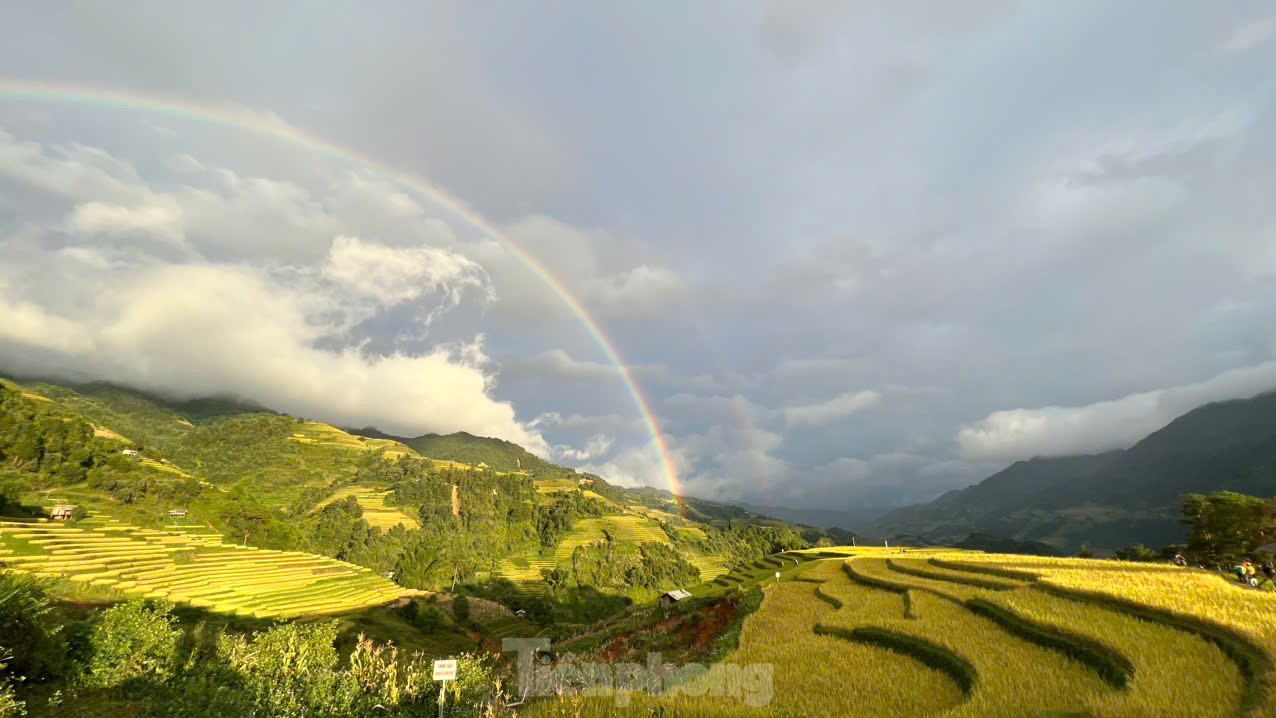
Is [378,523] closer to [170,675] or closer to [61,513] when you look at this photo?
[61,513]

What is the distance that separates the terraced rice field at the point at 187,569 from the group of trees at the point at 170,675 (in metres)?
42.0

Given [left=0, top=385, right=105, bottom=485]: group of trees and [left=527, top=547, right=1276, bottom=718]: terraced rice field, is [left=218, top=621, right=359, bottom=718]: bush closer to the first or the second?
[left=527, top=547, right=1276, bottom=718]: terraced rice field

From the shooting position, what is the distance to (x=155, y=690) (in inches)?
652

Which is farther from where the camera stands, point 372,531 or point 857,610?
point 372,531

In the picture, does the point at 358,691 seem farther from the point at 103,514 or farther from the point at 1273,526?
the point at 103,514

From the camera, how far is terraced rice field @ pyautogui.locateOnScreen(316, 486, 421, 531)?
16250 cm

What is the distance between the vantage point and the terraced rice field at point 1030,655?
9.79m

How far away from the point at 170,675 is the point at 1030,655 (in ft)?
97.4

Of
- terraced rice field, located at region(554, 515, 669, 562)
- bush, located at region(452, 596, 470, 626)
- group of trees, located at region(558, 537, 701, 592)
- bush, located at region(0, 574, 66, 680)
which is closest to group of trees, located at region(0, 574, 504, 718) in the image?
bush, located at region(0, 574, 66, 680)

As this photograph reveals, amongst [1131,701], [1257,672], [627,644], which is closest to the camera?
[1131,701]

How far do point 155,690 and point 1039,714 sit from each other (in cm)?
2672

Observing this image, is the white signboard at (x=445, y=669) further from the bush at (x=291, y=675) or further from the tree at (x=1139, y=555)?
the tree at (x=1139, y=555)

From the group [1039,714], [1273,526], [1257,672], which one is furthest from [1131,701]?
[1273,526]

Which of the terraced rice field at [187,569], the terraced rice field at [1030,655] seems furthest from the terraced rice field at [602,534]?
the terraced rice field at [1030,655]
